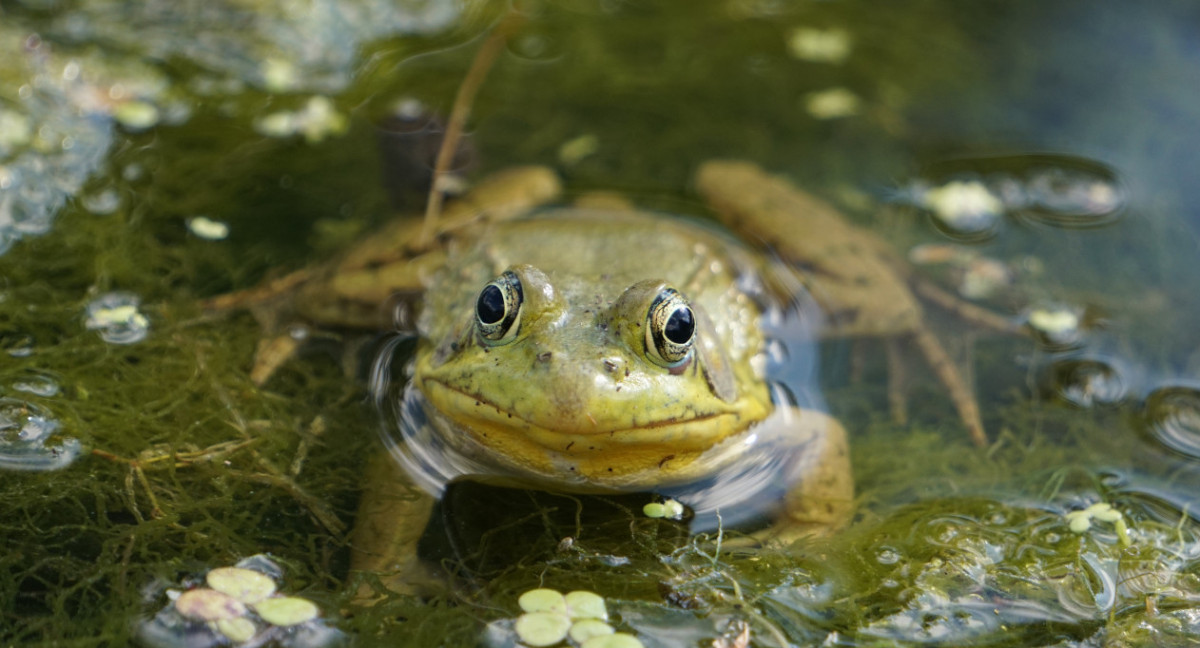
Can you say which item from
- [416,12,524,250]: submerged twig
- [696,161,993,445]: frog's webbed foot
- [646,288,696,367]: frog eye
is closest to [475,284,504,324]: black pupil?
[646,288,696,367]: frog eye

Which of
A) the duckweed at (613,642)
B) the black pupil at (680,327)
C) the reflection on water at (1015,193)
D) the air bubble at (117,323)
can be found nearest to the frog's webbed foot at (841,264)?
the reflection on water at (1015,193)

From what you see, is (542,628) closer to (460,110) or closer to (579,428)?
(579,428)

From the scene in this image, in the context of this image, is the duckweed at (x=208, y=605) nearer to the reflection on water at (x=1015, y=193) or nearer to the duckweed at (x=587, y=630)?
the duckweed at (x=587, y=630)

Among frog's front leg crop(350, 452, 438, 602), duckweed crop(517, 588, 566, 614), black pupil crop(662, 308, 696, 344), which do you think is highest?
black pupil crop(662, 308, 696, 344)

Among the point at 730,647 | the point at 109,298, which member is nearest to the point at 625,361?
the point at 730,647

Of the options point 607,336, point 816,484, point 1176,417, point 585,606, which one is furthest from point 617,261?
point 1176,417

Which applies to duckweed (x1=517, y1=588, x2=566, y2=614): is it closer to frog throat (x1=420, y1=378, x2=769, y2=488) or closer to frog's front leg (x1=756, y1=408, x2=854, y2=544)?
frog throat (x1=420, y1=378, x2=769, y2=488)

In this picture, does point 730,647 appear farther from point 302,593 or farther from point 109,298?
point 109,298
